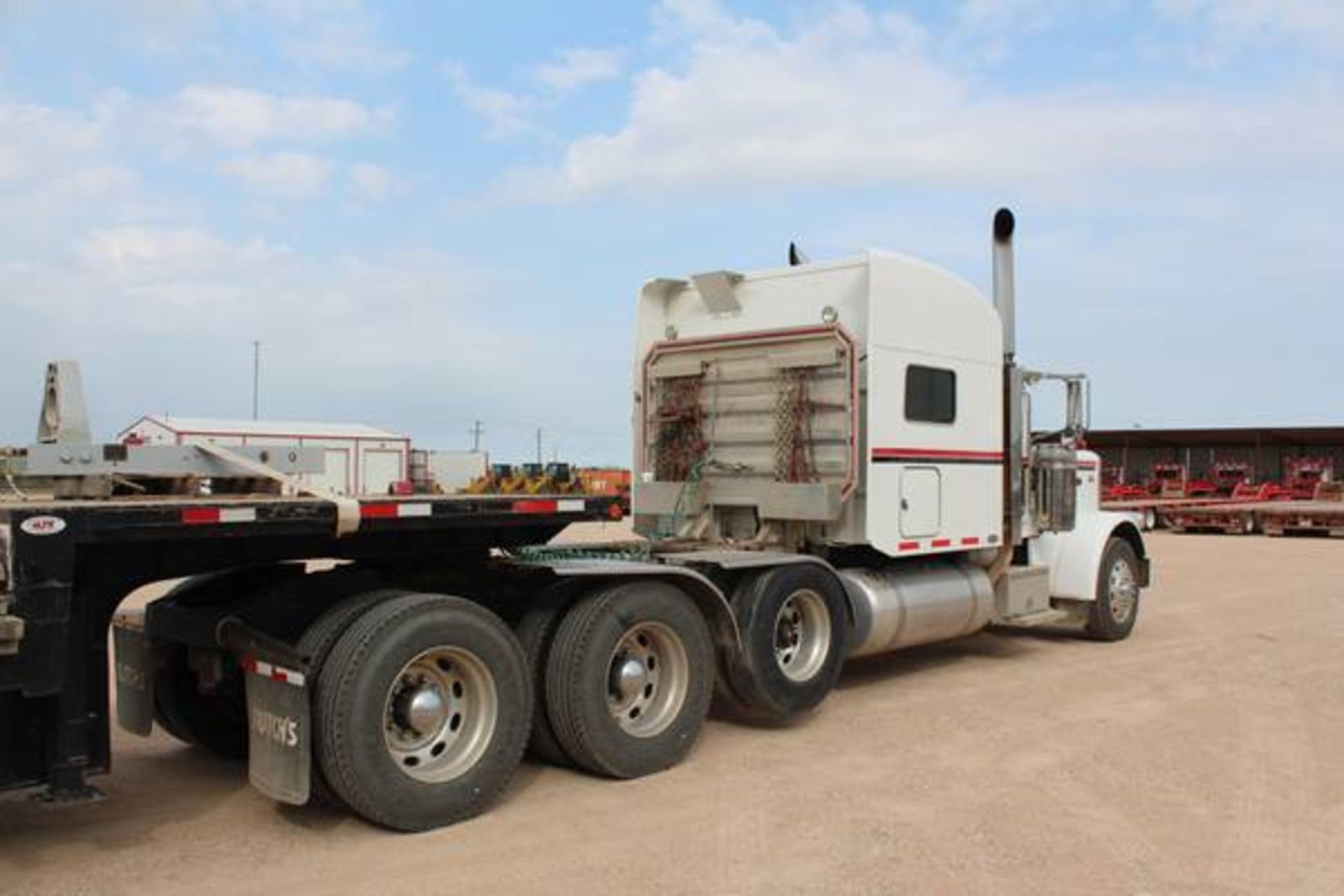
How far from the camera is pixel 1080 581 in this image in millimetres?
11188

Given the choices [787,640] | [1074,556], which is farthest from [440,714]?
[1074,556]

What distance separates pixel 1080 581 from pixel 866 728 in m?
4.31

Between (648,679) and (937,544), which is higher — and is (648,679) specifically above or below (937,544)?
below

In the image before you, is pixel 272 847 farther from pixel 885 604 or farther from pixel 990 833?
pixel 885 604

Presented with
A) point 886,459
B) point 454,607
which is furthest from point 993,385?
point 454,607

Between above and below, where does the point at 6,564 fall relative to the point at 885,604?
above

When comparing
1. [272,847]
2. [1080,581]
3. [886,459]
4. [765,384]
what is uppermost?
[765,384]

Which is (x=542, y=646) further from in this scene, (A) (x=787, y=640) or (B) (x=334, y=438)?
(B) (x=334, y=438)

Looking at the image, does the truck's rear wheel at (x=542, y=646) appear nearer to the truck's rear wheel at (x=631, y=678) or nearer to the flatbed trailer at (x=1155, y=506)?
the truck's rear wheel at (x=631, y=678)

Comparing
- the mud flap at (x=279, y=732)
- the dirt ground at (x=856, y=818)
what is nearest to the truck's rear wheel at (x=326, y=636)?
the mud flap at (x=279, y=732)

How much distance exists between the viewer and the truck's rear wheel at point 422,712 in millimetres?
5309

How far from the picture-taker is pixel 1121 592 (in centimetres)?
Answer: 1155

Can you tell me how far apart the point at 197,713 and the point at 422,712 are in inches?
77.6

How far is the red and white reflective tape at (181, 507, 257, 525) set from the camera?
5027mm
